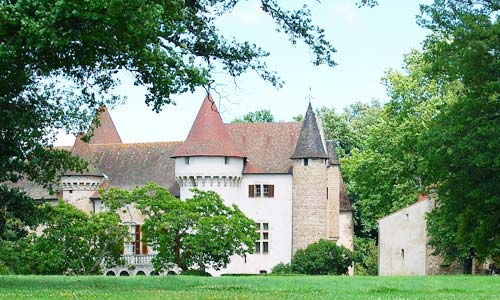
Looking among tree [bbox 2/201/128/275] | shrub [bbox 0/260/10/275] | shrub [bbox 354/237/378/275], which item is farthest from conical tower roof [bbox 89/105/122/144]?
shrub [bbox 0/260/10/275]

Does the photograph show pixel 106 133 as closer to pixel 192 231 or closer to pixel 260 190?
pixel 260 190

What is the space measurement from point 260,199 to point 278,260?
413 cm

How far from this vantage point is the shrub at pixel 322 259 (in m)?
55.2

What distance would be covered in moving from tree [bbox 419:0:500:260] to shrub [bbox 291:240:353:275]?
1923 cm

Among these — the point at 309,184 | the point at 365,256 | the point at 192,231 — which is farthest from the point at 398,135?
the point at 365,256

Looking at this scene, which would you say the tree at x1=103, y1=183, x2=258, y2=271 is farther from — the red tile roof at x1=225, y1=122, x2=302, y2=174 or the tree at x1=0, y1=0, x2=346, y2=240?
the tree at x1=0, y1=0, x2=346, y2=240

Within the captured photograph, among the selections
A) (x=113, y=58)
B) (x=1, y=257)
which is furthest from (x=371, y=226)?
(x=113, y=58)

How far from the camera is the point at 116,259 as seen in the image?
5288 cm

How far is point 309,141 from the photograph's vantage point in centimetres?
5941

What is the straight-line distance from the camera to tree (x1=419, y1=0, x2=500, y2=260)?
3234 centimetres

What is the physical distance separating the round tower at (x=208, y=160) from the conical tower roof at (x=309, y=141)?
3.96 metres

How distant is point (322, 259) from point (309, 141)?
8011 millimetres

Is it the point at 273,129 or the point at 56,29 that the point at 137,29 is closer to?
the point at 56,29

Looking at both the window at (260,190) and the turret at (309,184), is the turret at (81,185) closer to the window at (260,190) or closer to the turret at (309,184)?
the window at (260,190)
